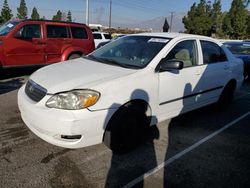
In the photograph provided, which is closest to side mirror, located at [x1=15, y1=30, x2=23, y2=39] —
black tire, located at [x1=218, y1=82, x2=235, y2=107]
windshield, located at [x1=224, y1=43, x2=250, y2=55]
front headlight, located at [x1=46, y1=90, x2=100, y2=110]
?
front headlight, located at [x1=46, y1=90, x2=100, y2=110]

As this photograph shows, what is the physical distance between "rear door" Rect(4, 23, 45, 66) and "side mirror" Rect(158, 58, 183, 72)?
5.22 meters

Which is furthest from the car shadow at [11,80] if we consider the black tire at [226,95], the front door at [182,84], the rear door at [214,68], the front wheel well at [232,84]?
the front wheel well at [232,84]

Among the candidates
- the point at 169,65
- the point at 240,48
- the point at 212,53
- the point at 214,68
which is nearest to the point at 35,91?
the point at 169,65

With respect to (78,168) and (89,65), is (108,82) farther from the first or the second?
(78,168)

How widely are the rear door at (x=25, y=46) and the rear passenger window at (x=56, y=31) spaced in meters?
0.30

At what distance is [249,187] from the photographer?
9.14ft

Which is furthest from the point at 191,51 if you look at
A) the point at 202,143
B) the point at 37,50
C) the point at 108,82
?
the point at 37,50

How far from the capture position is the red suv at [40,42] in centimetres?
700

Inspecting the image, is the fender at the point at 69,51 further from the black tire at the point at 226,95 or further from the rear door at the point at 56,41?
the black tire at the point at 226,95

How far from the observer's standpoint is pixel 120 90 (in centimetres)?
296

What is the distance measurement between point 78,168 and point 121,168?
1.70 ft

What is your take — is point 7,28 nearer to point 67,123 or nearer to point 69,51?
point 69,51

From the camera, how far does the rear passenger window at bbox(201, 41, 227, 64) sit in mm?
4405

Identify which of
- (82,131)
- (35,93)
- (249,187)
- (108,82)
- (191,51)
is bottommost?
(249,187)
